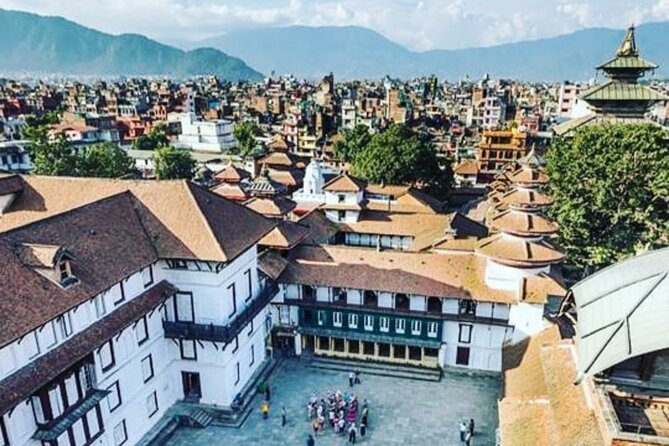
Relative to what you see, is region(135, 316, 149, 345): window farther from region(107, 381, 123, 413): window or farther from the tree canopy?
the tree canopy

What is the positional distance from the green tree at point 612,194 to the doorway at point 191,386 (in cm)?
2813

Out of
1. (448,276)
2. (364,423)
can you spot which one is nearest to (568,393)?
(364,423)

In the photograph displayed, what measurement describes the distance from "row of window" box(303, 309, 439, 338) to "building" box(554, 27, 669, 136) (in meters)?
26.7

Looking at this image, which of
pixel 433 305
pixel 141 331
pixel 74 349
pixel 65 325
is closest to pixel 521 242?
pixel 433 305

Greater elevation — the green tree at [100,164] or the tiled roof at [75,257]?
the tiled roof at [75,257]

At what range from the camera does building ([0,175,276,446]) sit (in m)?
20.5

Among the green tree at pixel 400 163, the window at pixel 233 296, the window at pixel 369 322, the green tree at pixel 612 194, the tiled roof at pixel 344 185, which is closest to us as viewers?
the window at pixel 233 296

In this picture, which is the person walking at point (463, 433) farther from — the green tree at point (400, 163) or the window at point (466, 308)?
the green tree at point (400, 163)

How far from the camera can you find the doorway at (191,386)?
100ft

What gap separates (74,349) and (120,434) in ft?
22.0

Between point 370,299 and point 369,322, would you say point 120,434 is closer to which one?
point 369,322

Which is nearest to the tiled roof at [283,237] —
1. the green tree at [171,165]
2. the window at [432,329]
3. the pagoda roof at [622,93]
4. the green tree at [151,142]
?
the window at [432,329]

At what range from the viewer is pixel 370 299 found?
35.1m

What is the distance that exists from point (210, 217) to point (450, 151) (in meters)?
81.1
